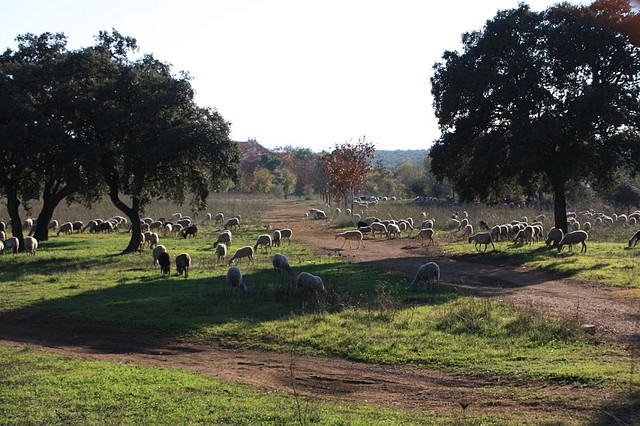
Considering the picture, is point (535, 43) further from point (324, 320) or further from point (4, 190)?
point (4, 190)

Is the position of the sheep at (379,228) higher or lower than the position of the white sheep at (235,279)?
higher

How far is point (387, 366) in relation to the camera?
11.8 m

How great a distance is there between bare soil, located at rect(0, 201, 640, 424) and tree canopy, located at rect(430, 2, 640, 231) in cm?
906

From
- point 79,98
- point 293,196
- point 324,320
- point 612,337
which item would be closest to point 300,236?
point 79,98

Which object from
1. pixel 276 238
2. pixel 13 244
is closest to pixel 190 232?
pixel 276 238

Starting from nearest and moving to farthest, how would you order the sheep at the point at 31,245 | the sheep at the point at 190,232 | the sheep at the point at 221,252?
the sheep at the point at 221,252, the sheep at the point at 31,245, the sheep at the point at 190,232

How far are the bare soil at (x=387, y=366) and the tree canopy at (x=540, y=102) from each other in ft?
29.7

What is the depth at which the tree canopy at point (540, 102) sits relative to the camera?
27.8 m

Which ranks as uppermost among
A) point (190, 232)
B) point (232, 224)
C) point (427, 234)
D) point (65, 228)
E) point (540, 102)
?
point (540, 102)

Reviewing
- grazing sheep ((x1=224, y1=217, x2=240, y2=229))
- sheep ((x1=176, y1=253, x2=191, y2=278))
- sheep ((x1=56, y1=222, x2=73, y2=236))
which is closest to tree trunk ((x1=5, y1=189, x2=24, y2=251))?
sheep ((x1=56, y1=222, x2=73, y2=236))

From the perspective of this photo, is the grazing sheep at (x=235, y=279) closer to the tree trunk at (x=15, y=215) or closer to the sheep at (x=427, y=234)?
the sheep at (x=427, y=234)

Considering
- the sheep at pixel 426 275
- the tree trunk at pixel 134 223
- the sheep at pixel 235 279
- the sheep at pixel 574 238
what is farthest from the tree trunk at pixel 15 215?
the sheep at pixel 574 238

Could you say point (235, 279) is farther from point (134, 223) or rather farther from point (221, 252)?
point (134, 223)

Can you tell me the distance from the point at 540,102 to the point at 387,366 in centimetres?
2116
